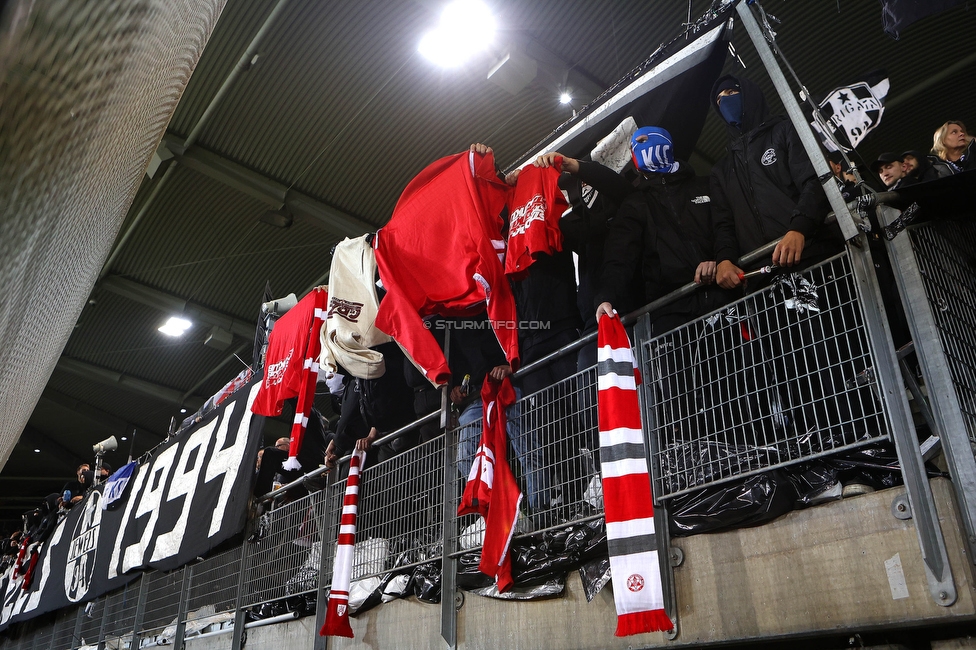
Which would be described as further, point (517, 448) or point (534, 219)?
point (534, 219)

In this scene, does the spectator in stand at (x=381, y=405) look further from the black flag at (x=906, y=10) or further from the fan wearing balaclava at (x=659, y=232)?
the black flag at (x=906, y=10)

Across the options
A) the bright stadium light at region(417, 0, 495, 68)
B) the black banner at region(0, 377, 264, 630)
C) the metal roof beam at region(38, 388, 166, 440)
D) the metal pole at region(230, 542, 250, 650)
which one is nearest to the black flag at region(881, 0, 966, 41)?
the bright stadium light at region(417, 0, 495, 68)

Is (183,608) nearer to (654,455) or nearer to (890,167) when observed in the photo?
(654,455)

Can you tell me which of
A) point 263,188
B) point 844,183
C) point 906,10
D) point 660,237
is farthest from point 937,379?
point 263,188

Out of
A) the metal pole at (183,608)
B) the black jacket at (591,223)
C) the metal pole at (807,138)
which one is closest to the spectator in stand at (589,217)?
the black jacket at (591,223)

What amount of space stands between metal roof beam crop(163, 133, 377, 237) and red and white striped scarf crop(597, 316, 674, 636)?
6377 mm

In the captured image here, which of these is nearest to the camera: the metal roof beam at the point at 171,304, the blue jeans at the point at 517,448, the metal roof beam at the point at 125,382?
the blue jeans at the point at 517,448

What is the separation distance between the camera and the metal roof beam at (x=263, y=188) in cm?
809

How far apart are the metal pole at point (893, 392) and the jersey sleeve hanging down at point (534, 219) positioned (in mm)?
1211

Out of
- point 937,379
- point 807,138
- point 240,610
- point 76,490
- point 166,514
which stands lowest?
point 240,610

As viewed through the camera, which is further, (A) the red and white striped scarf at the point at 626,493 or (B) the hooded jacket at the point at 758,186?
(B) the hooded jacket at the point at 758,186

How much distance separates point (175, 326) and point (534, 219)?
8936mm

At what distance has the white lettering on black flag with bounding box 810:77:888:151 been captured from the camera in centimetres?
Answer: 249

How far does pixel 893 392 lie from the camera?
2162mm
